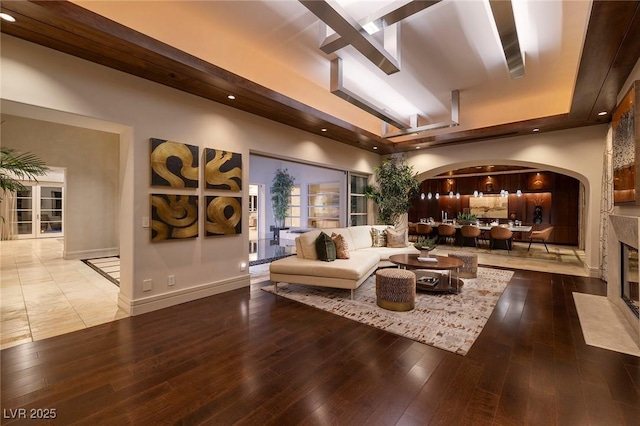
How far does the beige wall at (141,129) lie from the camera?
2.74 m

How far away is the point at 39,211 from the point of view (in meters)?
10.1

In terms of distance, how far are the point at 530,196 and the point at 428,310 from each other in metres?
9.76

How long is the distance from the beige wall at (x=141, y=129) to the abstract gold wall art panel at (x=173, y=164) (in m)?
0.10

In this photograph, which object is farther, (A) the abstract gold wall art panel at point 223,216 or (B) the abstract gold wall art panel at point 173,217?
(A) the abstract gold wall art panel at point 223,216

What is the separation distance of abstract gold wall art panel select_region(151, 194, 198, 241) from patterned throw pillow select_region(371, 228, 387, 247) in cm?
363

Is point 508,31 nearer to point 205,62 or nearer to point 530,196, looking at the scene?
point 205,62

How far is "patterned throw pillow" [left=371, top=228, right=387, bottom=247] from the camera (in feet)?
19.7

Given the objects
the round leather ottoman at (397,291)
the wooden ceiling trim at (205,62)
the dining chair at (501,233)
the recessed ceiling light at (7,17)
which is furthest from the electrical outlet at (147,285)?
the dining chair at (501,233)

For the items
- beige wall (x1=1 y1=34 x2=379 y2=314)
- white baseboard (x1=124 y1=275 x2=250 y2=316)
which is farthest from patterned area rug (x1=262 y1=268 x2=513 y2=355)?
beige wall (x1=1 y1=34 x2=379 y2=314)

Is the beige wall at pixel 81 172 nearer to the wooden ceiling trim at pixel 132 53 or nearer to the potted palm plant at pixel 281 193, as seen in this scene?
the potted palm plant at pixel 281 193

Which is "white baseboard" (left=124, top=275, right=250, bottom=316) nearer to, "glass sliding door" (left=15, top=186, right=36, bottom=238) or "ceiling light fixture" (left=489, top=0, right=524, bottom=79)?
"ceiling light fixture" (left=489, top=0, right=524, bottom=79)

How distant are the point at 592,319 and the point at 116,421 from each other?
4.82 metres

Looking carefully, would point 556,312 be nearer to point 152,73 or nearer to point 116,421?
point 116,421

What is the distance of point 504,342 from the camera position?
2748 mm
